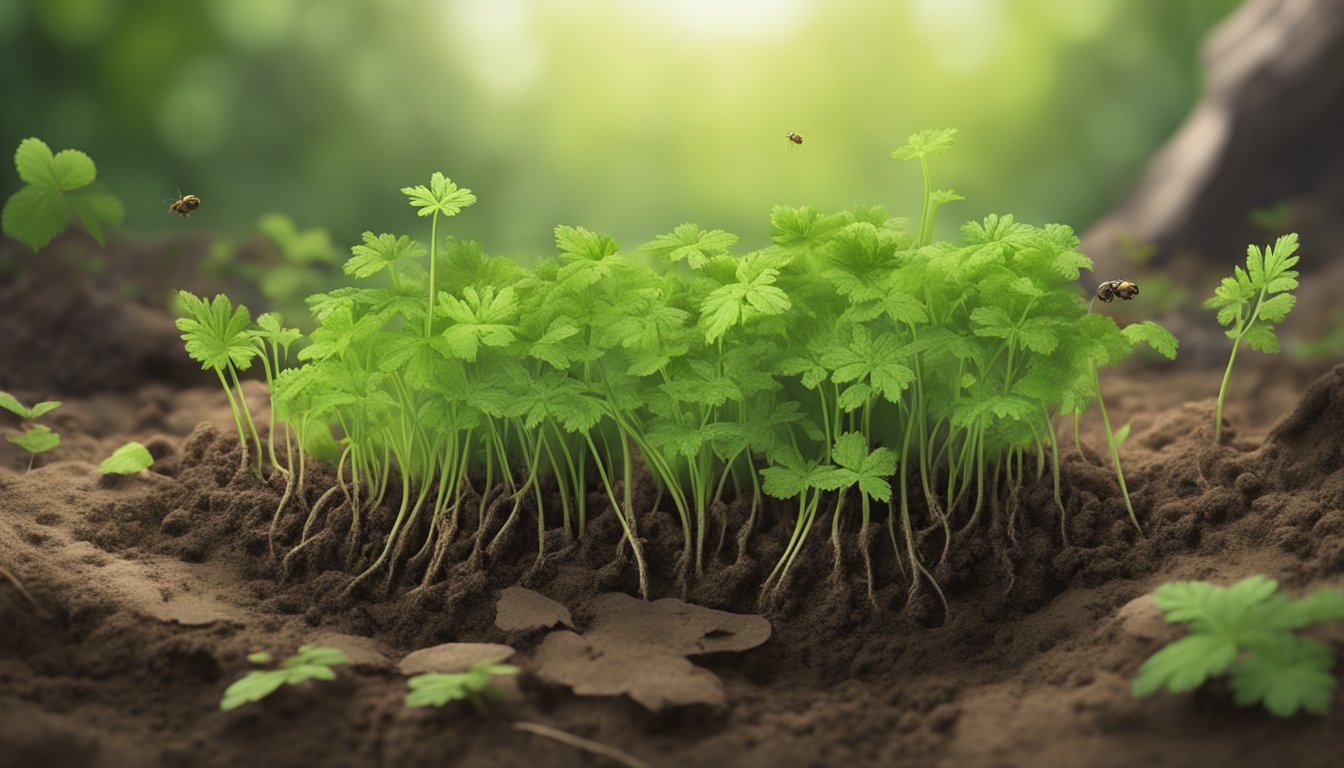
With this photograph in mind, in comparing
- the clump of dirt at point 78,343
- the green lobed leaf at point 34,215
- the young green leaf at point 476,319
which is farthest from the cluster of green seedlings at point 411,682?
the clump of dirt at point 78,343

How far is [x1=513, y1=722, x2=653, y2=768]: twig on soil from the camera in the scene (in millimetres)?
1568

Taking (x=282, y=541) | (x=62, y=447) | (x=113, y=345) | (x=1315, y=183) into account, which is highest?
(x=1315, y=183)

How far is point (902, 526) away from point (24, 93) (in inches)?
173

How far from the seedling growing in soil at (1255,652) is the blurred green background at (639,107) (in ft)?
12.6

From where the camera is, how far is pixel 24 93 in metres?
4.79

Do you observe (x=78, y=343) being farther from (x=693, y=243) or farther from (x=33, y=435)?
(x=693, y=243)

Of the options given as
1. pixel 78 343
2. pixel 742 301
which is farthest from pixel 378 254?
pixel 78 343

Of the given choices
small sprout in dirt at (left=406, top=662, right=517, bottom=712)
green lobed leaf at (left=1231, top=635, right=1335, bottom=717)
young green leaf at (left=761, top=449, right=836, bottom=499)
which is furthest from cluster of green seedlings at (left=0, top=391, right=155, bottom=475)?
green lobed leaf at (left=1231, top=635, right=1335, bottom=717)

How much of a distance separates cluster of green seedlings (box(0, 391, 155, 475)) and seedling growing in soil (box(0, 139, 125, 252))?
509 millimetres

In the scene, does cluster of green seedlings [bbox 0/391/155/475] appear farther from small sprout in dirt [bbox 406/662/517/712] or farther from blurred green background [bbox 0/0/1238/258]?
blurred green background [bbox 0/0/1238/258]

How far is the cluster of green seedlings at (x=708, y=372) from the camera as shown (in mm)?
2012

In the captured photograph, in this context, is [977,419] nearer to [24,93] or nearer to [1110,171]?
[1110,171]

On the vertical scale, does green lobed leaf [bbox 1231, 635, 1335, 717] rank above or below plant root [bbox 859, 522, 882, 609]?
below

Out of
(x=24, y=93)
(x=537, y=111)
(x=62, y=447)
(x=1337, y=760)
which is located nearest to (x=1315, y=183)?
(x=537, y=111)
